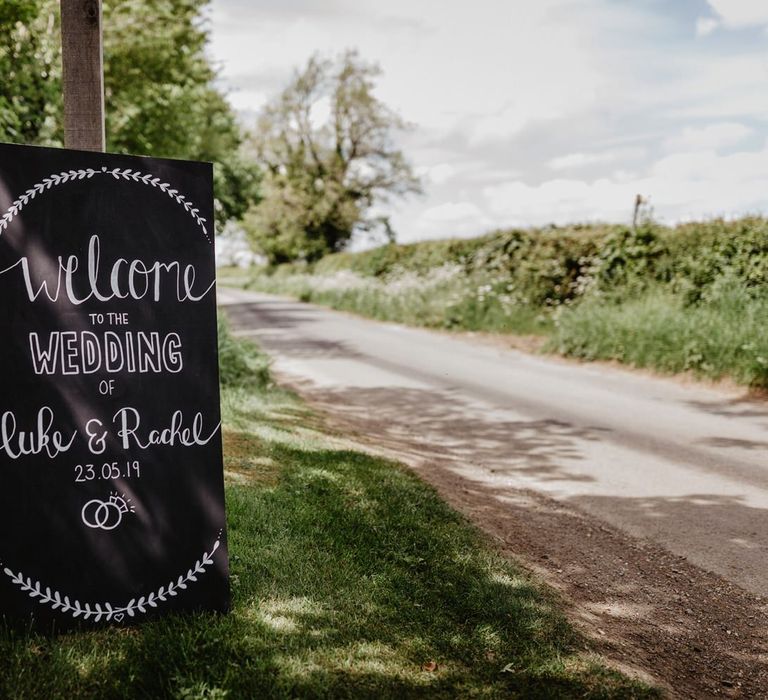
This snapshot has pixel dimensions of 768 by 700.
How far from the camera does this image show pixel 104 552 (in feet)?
10.6

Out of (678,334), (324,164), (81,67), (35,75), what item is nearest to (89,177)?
(81,67)

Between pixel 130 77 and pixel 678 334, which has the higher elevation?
pixel 130 77

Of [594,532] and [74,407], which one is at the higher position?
[74,407]

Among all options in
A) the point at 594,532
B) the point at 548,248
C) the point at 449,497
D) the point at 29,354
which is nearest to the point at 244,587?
the point at 29,354


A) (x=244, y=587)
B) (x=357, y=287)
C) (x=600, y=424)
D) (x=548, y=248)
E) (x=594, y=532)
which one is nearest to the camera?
(x=244, y=587)

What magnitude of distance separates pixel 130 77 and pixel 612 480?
15.3 m

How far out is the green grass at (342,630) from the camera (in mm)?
2908

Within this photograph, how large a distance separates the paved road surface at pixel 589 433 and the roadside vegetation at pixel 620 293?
0.75 meters

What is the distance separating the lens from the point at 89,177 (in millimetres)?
3205

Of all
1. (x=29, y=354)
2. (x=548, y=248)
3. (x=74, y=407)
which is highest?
(x=548, y=248)

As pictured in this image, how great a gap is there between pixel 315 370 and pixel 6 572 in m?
10.6

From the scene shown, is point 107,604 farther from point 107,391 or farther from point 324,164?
point 324,164

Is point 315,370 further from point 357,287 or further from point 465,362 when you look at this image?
point 357,287

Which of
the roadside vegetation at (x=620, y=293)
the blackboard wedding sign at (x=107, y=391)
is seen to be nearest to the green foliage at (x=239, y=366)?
the blackboard wedding sign at (x=107, y=391)
